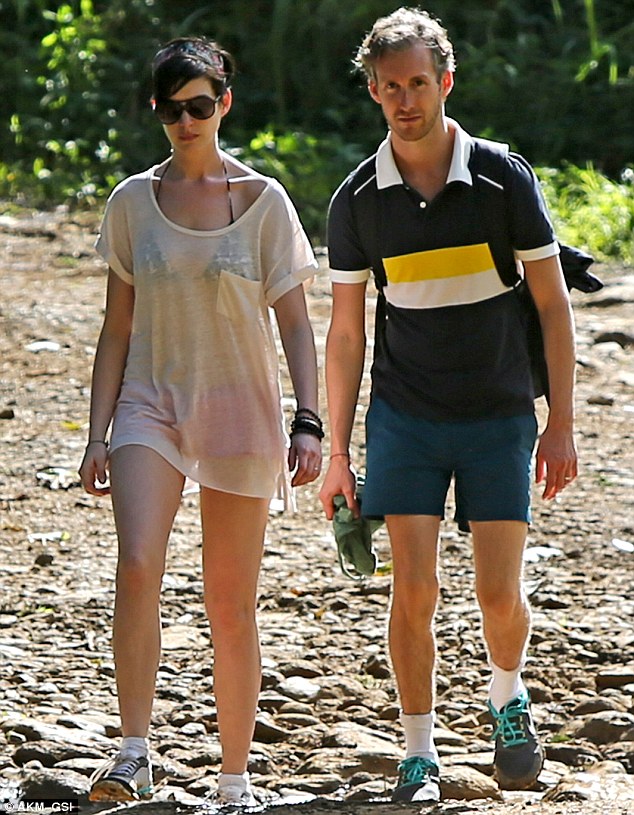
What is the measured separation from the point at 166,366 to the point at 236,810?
108 centimetres

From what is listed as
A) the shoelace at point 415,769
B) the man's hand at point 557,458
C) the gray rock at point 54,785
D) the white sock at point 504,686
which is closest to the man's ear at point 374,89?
the man's hand at point 557,458

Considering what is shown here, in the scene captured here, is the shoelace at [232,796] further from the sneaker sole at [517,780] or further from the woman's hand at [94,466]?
the woman's hand at [94,466]

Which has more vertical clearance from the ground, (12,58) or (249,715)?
(12,58)

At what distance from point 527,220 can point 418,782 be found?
1.40 meters

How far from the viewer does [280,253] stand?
3.89 metres

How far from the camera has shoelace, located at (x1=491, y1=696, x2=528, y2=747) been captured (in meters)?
4.05

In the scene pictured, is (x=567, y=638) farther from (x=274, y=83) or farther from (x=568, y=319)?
(x=274, y=83)

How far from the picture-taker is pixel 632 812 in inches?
147

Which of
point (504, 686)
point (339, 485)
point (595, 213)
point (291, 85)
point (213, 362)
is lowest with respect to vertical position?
point (504, 686)

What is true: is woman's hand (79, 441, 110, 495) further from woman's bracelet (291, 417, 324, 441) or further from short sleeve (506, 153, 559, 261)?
short sleeve (506, 153, 559, 261)

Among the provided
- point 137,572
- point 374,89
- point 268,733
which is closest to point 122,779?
point 137,572

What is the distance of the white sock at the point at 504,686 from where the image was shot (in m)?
4.09

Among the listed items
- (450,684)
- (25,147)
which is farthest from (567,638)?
(25,147)

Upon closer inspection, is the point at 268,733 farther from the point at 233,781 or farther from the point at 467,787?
the point at 233,781
